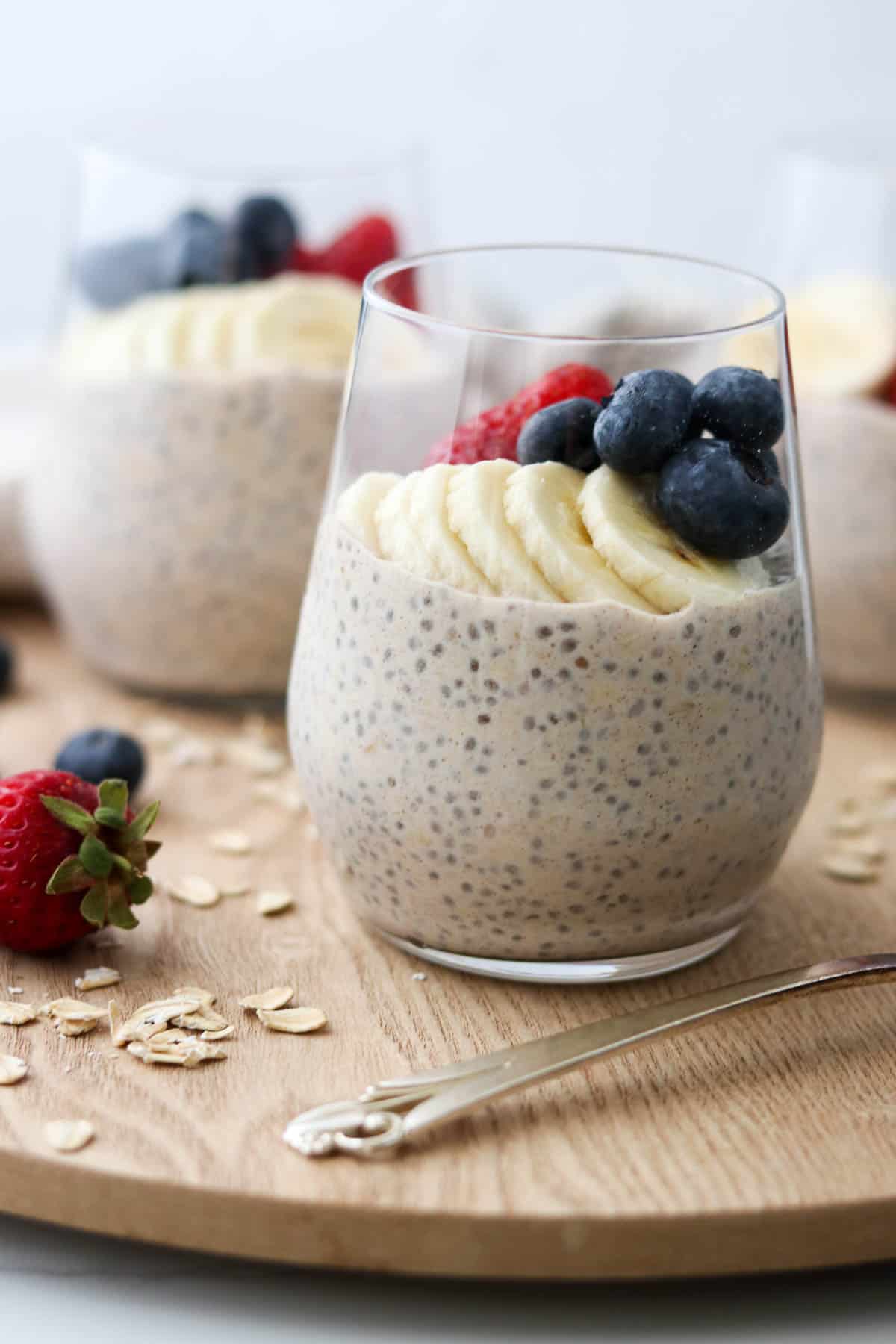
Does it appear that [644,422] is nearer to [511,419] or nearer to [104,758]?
[511,419]

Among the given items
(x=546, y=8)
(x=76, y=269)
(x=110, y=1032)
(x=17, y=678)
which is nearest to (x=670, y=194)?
(x=546, y=8)

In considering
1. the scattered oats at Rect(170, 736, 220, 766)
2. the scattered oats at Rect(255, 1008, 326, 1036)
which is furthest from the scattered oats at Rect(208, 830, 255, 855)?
the scattered oats at Rect(255, 1008, 326, 1036)

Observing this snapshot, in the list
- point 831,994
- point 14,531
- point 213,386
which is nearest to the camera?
point 831,994

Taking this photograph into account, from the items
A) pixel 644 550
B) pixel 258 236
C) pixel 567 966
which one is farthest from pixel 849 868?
pixel 258 236

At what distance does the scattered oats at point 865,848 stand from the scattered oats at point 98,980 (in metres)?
0.64

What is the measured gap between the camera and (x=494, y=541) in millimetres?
1066

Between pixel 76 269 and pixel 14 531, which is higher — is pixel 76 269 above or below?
above

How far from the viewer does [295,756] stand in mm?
1257

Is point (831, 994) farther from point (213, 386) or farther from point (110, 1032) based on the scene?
point (213, 386)

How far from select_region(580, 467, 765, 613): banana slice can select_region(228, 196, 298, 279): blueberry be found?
703mm

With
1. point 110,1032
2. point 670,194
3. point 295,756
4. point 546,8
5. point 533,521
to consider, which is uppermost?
point 546,8

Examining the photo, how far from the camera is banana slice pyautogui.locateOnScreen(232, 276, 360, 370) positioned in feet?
5.39

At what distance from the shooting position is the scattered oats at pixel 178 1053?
108cm

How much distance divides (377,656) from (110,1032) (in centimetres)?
30
